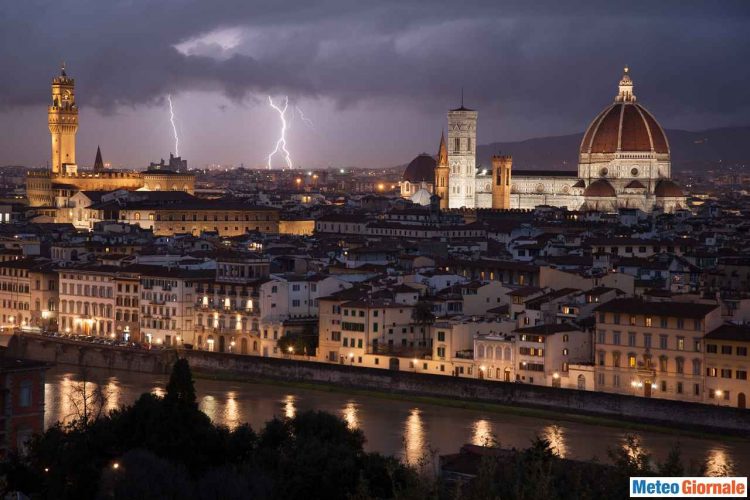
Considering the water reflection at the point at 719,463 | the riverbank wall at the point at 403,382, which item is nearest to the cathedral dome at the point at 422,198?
the riverbank wall at the point at 403,382

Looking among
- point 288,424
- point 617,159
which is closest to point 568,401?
point 288,424

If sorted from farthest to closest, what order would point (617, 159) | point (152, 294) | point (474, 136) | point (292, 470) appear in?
point (474, 136)
point (617, 159)
point (152, 294)
point (292, 470)

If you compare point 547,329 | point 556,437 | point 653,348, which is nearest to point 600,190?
point 547,329

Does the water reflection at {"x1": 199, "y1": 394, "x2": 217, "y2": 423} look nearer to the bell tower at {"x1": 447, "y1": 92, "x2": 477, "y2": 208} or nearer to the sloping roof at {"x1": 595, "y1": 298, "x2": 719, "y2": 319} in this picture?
the sloping roof at {"x1": 595, "y1": 298, "x2": 719, "y2": 319}

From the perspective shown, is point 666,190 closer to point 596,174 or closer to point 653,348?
point 596,174

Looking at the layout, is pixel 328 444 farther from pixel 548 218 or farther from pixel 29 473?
pixel 548 218

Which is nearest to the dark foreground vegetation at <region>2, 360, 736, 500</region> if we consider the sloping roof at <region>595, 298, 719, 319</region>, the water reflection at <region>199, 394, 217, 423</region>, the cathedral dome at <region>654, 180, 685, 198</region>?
the water reflection at <region>199, 394, 217, 423</region>

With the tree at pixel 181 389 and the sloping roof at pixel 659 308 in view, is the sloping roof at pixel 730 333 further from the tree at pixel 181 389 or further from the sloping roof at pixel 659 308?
the tree at pixel 181 389
